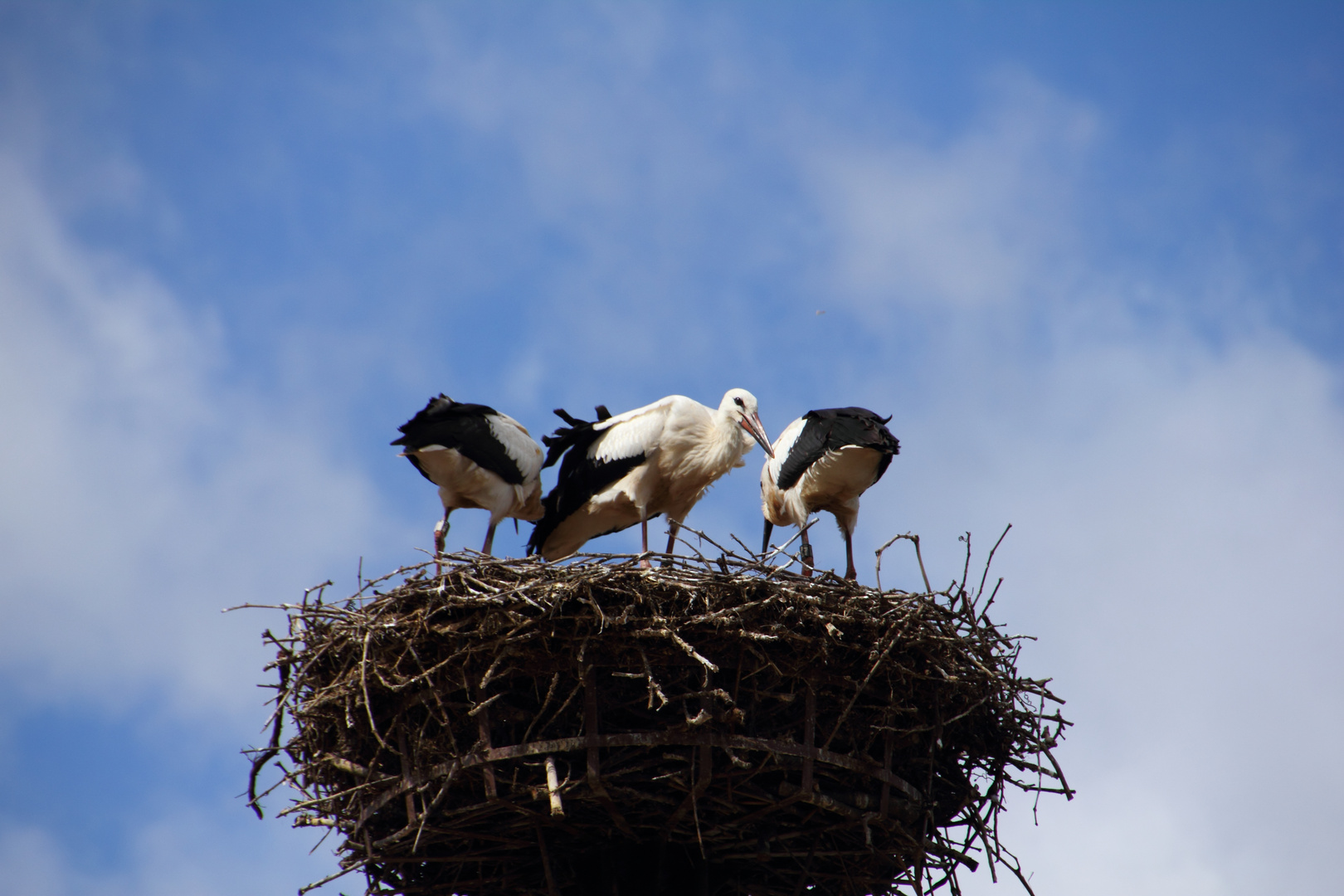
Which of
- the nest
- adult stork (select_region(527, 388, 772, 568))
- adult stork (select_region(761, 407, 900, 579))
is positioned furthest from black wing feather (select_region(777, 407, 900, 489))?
the nest

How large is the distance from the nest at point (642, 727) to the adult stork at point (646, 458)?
294 centimetres

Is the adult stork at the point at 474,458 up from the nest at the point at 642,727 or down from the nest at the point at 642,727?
up

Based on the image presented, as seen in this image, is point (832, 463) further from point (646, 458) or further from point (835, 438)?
point (646, 458)

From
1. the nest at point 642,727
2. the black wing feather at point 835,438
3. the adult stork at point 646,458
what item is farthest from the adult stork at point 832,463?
the nest at point 642,727

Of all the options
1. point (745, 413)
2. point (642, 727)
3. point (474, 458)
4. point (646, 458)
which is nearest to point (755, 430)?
point (745, 413)

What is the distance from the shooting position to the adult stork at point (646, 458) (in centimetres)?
1020

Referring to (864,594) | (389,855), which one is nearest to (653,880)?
(389,855)

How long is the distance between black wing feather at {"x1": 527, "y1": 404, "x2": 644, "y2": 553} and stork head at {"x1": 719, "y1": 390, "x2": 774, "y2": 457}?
806mm

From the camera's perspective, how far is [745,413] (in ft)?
34.5

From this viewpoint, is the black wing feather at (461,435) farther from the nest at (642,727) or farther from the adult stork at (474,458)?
the nest at (642,727)

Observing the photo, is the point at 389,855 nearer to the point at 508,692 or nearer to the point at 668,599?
the point at 508,692

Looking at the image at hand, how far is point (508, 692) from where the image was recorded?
6945 millimetres

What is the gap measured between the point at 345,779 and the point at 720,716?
2121 mm

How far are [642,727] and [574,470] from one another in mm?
3703
